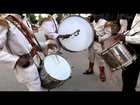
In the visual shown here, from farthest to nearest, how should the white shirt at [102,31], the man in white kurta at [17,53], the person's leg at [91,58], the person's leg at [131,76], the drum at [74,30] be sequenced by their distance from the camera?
the person's leg at [91,58] → the white shirt at [102,31] → the drum at [74,30] → the person's leg at [131,76] → the man in white kurta at [17,53]

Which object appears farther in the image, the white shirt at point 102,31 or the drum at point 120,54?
the white shirt at point 102,31

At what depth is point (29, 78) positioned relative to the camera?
74.7 inches

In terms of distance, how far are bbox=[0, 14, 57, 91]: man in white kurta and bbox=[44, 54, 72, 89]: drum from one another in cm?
9

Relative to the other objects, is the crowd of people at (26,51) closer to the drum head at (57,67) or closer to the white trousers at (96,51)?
the drum head at (57,67)

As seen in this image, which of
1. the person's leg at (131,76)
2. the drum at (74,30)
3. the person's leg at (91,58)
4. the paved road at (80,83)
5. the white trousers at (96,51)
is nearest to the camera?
the person's leg at (131,76)

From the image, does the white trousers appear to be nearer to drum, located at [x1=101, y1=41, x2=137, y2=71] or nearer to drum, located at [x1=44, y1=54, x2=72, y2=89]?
drum, located at [x1=101, y1=41, x2=137, y2=71]

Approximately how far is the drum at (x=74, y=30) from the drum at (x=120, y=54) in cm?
85

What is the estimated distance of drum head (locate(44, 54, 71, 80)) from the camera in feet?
6.67

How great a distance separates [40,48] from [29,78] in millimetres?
557

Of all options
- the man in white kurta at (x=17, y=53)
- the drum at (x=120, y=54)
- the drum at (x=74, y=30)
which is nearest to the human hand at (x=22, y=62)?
the man in white kurta at (x=17, y=53)

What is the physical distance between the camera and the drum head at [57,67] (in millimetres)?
2033

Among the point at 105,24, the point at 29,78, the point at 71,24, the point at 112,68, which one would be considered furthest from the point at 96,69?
the point at 29,78

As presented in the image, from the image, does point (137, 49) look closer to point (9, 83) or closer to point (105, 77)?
point (105, 77)

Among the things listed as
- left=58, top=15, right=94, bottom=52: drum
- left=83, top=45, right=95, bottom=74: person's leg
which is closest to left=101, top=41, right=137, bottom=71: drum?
left=58, top=15, right=94, bottom=52: drum
